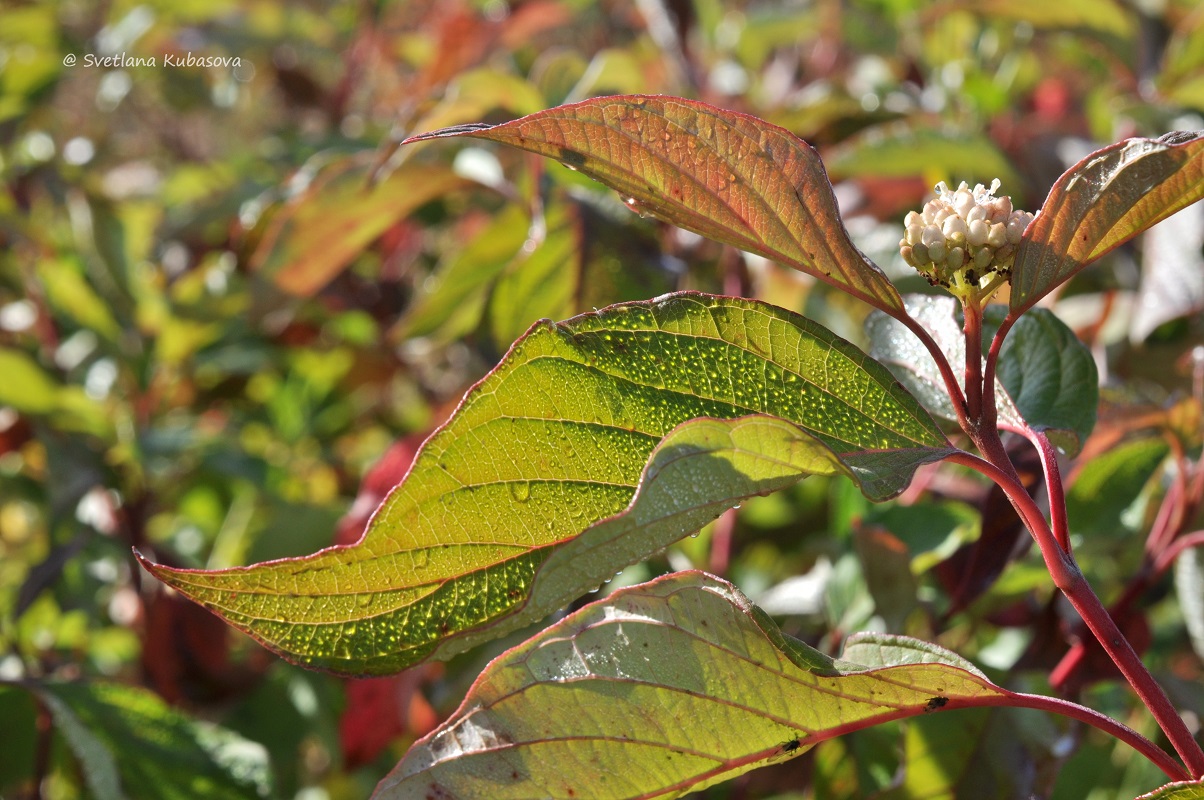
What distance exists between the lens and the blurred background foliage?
2.75ft

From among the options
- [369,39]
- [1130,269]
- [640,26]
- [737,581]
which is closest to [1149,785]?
[737,581]

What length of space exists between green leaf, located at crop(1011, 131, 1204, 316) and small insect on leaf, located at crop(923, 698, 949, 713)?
7.4 inches

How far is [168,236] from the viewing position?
1356mm

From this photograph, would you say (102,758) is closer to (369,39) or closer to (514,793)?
(514,793)

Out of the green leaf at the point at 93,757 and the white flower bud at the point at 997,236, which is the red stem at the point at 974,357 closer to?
the white flower bud at the point at 997,236

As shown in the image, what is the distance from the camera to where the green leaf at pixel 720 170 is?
495mm

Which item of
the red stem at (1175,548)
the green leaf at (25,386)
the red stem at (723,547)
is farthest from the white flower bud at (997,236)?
the green leaf at (25,386)

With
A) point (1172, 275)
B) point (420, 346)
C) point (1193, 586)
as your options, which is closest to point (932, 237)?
point (1193, 586)

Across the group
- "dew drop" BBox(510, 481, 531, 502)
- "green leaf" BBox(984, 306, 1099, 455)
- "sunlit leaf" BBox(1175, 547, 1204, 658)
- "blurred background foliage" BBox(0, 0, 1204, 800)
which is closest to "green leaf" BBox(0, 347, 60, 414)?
"blurred background foliage" BBox(0, 0, 1204, 800)

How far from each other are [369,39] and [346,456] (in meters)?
0.77

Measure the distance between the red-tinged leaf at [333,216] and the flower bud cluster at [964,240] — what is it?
0.66 m

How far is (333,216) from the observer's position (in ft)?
3.55

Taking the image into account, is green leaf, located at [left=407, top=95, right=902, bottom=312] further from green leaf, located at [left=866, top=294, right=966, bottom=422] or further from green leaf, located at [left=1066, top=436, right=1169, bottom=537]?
green leaf, located at [left=1066, top=436, right=1169, bottom=537]

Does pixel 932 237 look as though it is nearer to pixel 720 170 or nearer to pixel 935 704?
pixel 720 170
